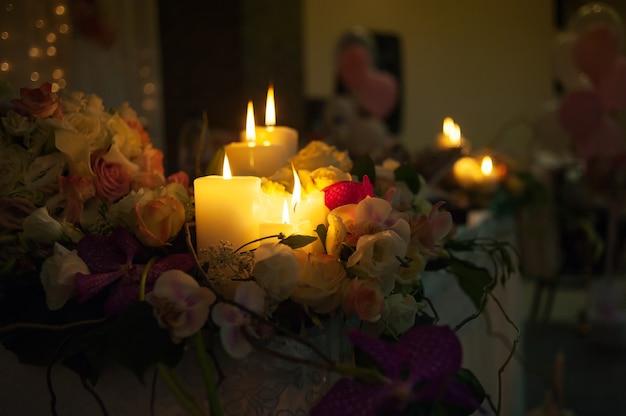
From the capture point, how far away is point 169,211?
67 cm

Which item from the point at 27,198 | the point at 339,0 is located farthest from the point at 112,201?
the point at 339,0

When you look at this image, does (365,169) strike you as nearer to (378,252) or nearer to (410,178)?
(410,178)

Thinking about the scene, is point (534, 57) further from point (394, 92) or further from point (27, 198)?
point (27, 198)

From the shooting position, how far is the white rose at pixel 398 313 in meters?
0.67

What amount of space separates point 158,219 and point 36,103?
0.24 meters

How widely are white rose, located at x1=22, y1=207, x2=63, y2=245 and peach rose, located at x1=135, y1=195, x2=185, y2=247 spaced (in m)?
0.10

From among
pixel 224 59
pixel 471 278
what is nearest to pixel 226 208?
pixel 471 278

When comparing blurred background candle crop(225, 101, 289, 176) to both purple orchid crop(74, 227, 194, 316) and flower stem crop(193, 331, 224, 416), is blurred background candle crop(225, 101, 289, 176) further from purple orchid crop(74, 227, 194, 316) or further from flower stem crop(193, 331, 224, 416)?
flower stem crop(193, 331, 224, 416)

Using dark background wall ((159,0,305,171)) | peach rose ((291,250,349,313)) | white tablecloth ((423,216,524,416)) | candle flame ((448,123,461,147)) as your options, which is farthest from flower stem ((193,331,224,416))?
dark background wall ((159,0,305,171))

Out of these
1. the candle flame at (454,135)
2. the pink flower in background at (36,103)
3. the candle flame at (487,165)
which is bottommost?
the candle flame at (487,165)

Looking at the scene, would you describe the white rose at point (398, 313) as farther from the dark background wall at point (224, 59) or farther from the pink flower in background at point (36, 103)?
the dark background wall at point (224, 59)

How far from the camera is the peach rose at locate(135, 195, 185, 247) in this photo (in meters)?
0.66

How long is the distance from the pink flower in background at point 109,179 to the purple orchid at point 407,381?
0.40 metres

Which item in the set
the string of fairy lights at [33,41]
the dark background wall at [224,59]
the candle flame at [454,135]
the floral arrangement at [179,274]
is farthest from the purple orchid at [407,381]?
the dark background wall at [224,59]
